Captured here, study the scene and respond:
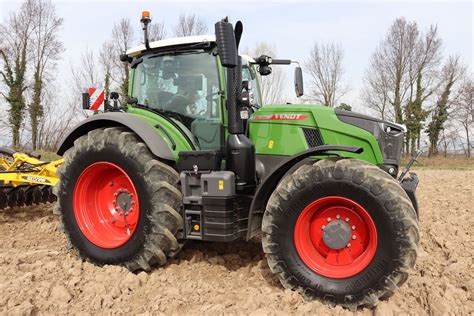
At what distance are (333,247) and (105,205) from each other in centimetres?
237

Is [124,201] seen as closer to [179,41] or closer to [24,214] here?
[179,41]

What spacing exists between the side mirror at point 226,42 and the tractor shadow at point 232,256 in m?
1.87

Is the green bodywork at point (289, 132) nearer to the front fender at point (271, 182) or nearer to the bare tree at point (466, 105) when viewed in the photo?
the front fender at point (271, 182)

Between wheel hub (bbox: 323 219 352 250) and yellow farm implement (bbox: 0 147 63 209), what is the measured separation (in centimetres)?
342

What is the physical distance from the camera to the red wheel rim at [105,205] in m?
4.14

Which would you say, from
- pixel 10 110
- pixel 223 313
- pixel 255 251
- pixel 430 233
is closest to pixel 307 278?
pixel 223 313

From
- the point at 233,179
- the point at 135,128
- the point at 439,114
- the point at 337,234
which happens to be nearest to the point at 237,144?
the point at 233,179

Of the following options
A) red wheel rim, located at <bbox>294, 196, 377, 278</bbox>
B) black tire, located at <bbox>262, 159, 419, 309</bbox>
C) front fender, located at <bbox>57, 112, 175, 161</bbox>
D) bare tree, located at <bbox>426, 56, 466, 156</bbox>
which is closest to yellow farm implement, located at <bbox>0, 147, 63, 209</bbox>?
front fender, located at <bbox>57, 112, 175, 161</bbox>

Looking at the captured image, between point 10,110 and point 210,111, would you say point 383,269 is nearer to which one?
point 210,111

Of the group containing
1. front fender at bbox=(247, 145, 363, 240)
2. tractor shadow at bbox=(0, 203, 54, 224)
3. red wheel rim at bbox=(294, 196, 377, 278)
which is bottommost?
tractor shadow at bbox=(0, 203, 54, 224)

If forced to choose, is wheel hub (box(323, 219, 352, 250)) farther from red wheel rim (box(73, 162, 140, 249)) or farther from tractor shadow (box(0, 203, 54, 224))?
tractor shadow (box(0, 203, 54, 224))

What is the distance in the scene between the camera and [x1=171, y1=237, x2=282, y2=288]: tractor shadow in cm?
398

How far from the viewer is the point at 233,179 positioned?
3709mm

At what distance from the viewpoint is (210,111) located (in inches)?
158
